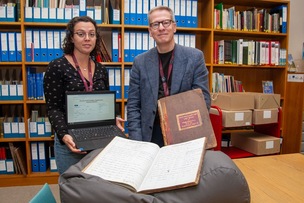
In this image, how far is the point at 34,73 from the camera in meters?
2.86

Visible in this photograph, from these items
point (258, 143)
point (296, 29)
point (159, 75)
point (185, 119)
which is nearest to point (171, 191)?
point (185, 119)

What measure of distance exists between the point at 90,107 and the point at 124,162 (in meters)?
0.84

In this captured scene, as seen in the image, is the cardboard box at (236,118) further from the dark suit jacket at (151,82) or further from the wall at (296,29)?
the wall at (296,29)

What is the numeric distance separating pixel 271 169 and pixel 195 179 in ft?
2.03

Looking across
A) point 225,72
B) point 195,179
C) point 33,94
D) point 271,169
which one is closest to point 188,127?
point 271,169

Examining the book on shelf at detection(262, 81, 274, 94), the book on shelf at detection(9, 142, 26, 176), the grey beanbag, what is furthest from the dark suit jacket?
the book on shelf at detection(262, 81, 274, 94)

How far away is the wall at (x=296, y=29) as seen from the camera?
12.0 feet

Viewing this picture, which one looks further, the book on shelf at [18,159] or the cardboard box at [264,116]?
the book on shelf at [18,159]

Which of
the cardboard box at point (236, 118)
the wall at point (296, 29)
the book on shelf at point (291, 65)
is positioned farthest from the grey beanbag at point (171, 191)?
the wall at point (296, 29)

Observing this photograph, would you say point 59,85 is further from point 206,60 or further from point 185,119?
point 206,60

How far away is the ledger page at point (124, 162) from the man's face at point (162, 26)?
0.79 meters

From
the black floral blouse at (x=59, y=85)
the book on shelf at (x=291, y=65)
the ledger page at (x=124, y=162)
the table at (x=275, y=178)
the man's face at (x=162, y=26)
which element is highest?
the man's face at (x=162, y=26)

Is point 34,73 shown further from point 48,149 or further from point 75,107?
point 75,107

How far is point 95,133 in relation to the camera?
1.34 m
